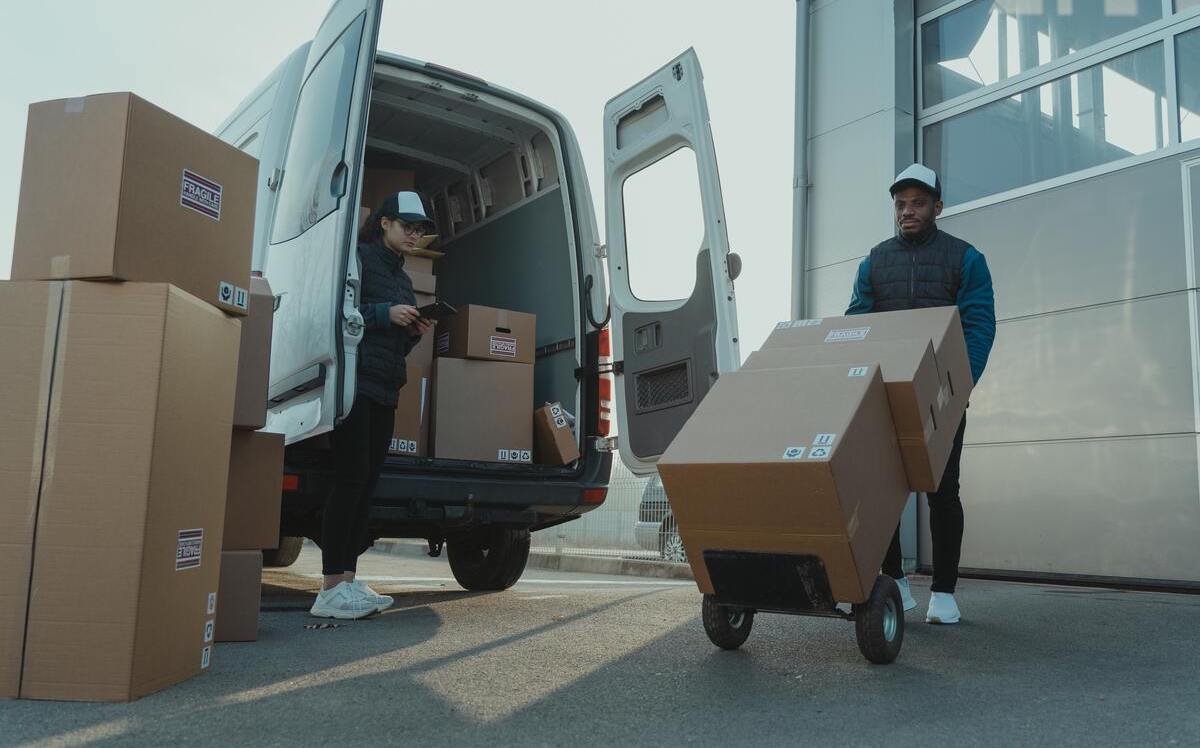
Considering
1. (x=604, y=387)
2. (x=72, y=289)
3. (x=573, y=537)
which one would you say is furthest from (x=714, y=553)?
(x=573, y=537)

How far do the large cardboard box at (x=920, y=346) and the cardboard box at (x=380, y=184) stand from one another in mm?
2892

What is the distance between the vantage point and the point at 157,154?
246 centimetres

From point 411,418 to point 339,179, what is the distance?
48.1 inches

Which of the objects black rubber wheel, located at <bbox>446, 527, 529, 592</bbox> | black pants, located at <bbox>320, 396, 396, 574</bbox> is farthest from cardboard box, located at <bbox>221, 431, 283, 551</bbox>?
black rubber wheel, located at <bbox>446, 527, 529, 592</bbox>

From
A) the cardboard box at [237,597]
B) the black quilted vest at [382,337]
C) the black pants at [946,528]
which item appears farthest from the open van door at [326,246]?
the black pants at [946,528]

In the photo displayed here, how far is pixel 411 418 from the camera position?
448 centimetres

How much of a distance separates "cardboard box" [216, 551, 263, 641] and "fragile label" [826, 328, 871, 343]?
192 centimetres

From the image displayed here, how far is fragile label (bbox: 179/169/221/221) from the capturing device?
2.54m

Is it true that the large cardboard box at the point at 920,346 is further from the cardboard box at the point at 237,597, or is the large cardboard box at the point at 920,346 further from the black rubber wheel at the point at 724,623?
the cardboard box at the point at 237,597

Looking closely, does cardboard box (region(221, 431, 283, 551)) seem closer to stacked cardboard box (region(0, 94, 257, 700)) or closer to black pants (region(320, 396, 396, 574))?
black pants (region(320, 396, 396, 574))

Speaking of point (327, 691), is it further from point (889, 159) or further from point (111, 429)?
point (889, 159)

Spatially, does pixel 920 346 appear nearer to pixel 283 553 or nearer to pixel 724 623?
pixel 724 623

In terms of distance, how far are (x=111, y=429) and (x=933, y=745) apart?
1.87m

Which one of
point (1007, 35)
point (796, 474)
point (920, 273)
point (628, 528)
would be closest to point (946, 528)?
point (920, 273)
